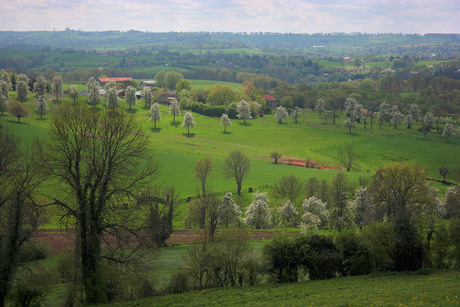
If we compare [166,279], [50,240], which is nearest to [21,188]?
[166,279]

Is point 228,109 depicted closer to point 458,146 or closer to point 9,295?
point 458,146

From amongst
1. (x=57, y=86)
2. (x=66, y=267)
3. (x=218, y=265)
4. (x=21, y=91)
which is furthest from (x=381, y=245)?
(x=57, y=86)

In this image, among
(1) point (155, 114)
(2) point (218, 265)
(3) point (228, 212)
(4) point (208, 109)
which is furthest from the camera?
(4) point (208, 109)

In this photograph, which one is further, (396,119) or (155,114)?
(396,119)

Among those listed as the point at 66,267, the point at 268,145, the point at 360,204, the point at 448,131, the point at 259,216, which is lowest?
the point at 259,216

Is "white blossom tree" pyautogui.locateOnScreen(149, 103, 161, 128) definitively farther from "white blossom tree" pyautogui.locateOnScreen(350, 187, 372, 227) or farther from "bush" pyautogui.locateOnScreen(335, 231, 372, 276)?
"bush" pyautogui.locateOnScreen(335, 231, 372, 276)

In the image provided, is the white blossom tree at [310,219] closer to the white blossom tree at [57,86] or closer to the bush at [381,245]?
the bush at [381,245]

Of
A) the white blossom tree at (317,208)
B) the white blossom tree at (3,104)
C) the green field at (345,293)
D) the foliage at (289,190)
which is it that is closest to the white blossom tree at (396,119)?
the foliage at (289,190)

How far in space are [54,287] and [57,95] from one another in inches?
3573

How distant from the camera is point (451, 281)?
1975cm

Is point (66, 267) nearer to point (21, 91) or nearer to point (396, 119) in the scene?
point (21, 91)

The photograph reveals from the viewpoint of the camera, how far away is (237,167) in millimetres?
55250

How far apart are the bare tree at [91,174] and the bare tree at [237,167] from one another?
3208cm

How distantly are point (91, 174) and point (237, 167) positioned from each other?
35217mm
